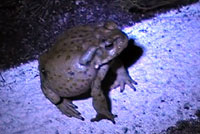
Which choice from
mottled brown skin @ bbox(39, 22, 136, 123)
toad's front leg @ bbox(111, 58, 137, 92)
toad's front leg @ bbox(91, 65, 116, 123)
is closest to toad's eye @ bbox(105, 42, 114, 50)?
mottled brown skin @ bbox(39, 22, 136, 123)

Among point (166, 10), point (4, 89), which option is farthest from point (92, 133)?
point (166, 10)

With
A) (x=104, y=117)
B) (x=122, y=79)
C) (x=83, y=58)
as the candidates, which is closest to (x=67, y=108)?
(x=104, y=117)

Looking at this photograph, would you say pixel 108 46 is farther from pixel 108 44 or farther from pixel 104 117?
pixel 104 117

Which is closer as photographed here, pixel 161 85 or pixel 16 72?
pixel 161 85

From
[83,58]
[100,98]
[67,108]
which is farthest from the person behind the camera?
[67,108]

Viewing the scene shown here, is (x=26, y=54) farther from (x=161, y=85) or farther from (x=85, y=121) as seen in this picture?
(x=161, y=85)

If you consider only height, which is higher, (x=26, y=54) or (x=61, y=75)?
(x=61, y=75)

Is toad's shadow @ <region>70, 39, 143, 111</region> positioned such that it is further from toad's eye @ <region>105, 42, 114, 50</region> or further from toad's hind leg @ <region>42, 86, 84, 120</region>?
toad's eye @ <region>105, 42, 114, 50</region>

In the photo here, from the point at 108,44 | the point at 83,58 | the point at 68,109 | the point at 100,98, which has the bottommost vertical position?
the point at 68,109
